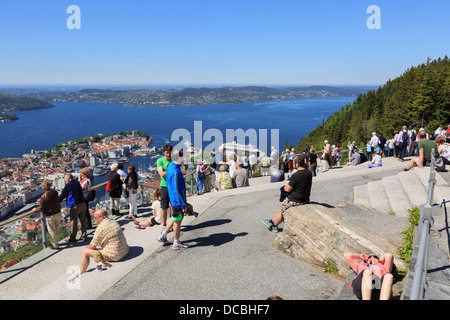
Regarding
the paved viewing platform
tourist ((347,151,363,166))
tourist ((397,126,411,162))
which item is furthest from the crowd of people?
tourist ((347,151,363,166))

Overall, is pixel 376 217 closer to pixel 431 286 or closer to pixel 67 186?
pixel 431 286

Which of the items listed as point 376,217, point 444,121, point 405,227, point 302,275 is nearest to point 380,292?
point 302,275

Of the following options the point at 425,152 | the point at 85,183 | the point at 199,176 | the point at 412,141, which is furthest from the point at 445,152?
the point at 85,183

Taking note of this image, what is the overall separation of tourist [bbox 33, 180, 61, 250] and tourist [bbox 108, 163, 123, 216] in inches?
66.4

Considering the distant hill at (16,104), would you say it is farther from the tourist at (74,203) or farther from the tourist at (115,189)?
the tourist at (74,203)

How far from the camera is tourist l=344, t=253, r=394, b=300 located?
148 inches

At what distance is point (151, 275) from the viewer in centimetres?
520

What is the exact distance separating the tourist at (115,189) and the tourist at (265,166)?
848cm

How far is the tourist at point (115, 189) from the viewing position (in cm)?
794

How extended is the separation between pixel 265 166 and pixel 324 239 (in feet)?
33.3

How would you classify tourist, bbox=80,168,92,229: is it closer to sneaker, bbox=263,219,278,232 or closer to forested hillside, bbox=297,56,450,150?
sneaker, bbox=263,219,278,232

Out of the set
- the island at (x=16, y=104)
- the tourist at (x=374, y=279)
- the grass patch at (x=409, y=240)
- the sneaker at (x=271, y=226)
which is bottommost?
the sneaker at (x=271, y=226)

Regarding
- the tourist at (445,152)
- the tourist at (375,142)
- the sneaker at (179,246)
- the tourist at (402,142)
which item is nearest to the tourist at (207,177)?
the sneaker at (179,246)
